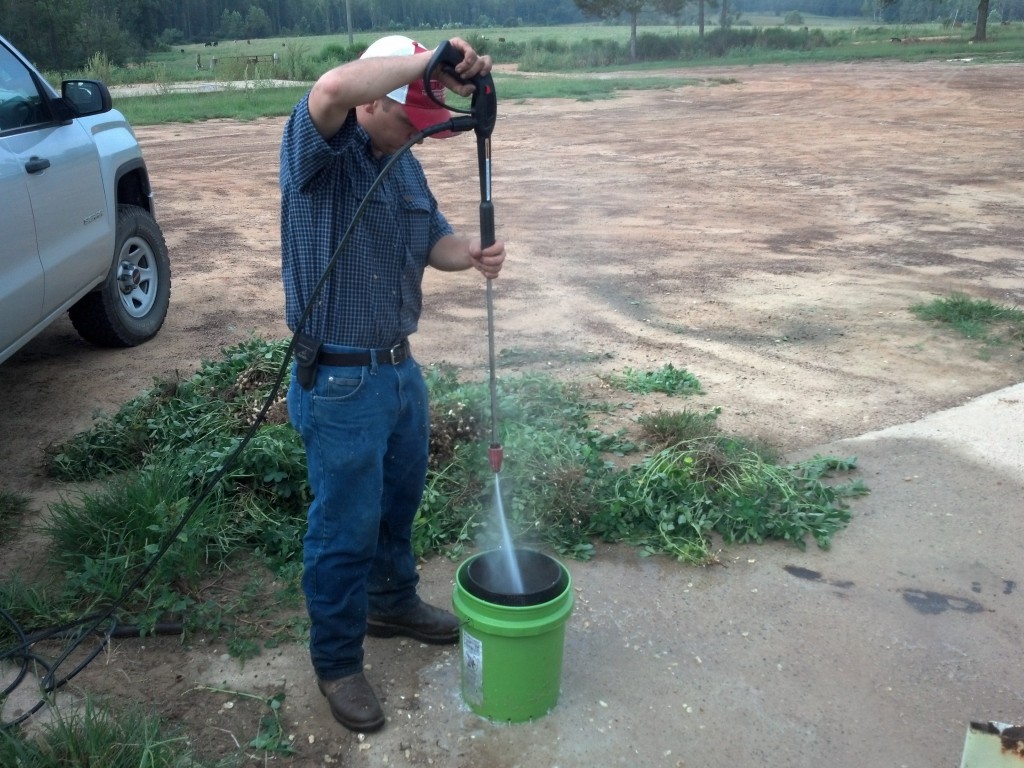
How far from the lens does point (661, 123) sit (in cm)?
1903

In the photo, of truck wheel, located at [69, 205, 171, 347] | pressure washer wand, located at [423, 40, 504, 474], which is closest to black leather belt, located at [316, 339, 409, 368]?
pressure washer wand, located at [423, 40, 504, 474]

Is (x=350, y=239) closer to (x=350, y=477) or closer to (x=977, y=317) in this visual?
(x=350, y=477)

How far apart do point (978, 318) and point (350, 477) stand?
5.33 meters

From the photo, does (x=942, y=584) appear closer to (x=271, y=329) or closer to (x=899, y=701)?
(x=899, y=701)

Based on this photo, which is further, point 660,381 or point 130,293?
point 130,293

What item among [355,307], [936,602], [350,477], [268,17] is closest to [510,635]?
[350,477]

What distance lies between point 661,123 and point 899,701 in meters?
17.2

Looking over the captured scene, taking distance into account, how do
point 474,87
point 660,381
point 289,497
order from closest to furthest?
point 474,87
point 289,497
point 660,381

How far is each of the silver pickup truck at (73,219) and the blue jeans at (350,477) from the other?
7.38 feet

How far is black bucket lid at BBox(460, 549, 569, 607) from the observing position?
110 inches

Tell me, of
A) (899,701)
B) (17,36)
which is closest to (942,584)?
(899,701)

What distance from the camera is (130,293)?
6.30 metres

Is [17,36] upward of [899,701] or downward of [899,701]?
upward

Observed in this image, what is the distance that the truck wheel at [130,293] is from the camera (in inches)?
234
